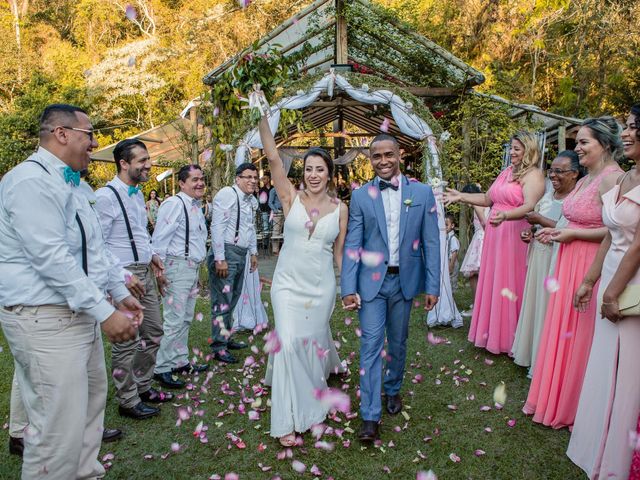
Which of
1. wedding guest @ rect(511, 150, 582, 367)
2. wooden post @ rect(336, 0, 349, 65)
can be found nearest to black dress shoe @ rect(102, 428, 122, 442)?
wedding guest @ rect(511, 150, 582, 367)

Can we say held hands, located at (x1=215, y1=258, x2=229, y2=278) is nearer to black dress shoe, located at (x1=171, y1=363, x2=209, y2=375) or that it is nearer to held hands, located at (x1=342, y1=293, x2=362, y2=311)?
black dress shoe, located at (x1=171, y1=363, x2=209, y2=375)

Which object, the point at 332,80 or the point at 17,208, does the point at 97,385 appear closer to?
the point at 17,208

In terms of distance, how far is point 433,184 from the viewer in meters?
8.59

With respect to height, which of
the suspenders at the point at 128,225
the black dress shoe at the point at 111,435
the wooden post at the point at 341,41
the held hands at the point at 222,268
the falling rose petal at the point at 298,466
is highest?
the wooden post at the point at 341,41

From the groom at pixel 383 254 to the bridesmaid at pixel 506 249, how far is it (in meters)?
1.43

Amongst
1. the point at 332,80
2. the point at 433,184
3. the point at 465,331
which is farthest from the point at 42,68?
the point at 465,331

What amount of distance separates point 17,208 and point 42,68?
92.6 ft

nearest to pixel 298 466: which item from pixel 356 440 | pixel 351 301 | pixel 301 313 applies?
pixel 356 440

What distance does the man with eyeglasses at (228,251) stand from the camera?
18.0 feet

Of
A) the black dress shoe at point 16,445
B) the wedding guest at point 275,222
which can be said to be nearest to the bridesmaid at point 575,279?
the black dress shoe at point 16,445

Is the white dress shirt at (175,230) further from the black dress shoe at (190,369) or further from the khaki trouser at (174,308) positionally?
the black dress shoe at (190,369)

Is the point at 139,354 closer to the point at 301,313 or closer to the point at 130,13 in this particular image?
the point at 301,313

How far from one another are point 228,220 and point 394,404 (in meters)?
2.77

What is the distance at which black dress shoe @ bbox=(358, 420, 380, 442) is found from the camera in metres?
3.58
